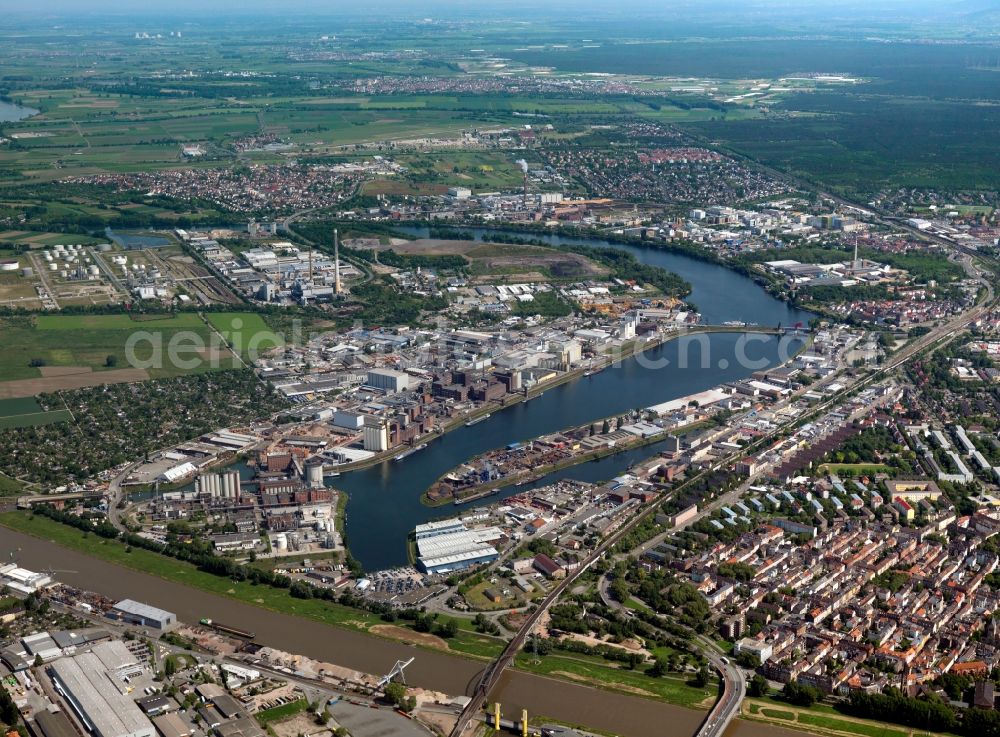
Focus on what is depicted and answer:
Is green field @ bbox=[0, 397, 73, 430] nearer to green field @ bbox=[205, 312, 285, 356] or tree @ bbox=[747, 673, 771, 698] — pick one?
green field @ bbox=[205, 312, 285, 356]

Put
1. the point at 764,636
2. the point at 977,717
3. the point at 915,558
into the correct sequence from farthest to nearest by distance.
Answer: the point at 915,558
the point at 764,636
the point at 977,717

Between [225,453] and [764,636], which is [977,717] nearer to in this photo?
[764,636]

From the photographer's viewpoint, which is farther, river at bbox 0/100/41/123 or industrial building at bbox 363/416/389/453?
river at bbox 0/100/41/123

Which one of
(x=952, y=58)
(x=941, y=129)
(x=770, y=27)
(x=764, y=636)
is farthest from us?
(x=770, y=27)

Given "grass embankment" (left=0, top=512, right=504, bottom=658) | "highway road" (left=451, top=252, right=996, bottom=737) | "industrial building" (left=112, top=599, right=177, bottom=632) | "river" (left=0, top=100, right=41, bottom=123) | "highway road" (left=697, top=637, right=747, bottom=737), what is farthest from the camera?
"river" (left=0, top=100, right=41, bottom=123)

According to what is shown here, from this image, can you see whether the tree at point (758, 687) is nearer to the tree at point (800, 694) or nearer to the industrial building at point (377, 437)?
the tree at point (800, 694)

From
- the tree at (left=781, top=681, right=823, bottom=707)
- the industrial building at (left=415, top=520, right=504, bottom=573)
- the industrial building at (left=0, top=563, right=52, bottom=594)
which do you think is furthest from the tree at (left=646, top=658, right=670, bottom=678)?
the industrial building at (left=0, top=563, right=52, bottom=594)

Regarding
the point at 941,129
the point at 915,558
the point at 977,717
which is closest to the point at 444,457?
the point at 915,558

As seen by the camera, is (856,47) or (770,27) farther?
(770,27)

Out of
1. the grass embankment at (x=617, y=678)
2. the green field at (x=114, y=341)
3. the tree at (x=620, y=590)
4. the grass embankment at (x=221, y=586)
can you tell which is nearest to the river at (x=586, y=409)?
the grass embankment at (x=221, y=586)
